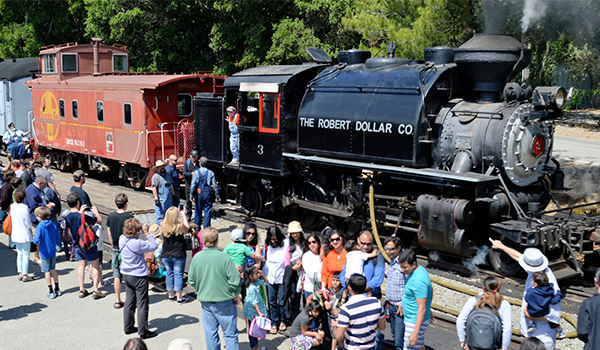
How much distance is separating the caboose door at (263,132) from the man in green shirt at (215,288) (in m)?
6.72

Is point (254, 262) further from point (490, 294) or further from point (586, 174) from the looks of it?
point (586, 174)

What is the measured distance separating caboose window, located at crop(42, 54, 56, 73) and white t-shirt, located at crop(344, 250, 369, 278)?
17.8 m

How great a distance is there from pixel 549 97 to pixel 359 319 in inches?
254

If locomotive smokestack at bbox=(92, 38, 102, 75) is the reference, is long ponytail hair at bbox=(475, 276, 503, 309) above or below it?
below

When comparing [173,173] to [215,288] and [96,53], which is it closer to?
[215,288]

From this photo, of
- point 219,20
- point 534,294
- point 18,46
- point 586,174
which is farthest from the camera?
point 18,46

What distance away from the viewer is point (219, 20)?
2698 cm

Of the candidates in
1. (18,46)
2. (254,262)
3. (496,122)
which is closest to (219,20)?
(18,46)

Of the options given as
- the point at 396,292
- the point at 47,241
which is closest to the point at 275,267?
the point at 396,292

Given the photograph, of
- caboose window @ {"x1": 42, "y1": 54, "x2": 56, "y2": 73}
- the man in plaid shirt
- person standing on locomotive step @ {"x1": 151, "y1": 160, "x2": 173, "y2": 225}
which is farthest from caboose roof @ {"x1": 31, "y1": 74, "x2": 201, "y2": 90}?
the man in plaid shirt

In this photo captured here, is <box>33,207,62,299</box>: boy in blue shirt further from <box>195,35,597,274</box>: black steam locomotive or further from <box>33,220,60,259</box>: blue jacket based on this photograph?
<box>195,35,597,274</box>: black steam locomotive

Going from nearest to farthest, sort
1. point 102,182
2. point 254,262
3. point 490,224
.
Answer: point 254,262 < point 490,224 < point 102,182

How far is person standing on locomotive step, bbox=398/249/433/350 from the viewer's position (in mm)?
6148

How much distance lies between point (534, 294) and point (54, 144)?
63.9 ft
